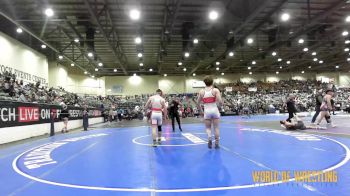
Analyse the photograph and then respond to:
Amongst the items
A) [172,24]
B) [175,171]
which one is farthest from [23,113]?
[172,24]

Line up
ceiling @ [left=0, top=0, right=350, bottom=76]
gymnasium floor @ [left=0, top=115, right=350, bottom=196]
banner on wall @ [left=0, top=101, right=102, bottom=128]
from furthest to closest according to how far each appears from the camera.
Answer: ceiling @ [left=0, top=0, right=350, bottom=76]
banner on wall @ [left=0, top=101, right=102, bottom=128]
gymnasium floor @ [left=0, top=115, right=350, bottom=196]

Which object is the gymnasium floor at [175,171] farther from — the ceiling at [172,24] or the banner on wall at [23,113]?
the ceiling at [172,24]

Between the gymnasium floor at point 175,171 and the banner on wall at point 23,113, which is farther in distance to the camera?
the banner on wall at point 23,113

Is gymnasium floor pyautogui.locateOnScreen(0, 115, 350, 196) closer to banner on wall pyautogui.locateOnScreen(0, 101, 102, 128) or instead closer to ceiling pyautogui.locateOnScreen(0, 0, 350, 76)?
banner on wall pyautogui.locateOnScreen(0, 101, 102, 128)

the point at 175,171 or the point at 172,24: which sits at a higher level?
the point at 172,24

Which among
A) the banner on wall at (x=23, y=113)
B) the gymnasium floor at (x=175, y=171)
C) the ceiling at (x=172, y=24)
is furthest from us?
the ceiling at (x=172, y=24)

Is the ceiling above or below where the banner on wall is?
above

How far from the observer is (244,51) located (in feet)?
120

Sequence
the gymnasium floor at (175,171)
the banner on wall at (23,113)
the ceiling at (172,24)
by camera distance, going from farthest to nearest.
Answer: the ceiling at (172,24) → the banner on wall at (23,113) → the gymnasium floor at (175,171)

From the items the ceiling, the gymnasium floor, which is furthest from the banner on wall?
the ceiling

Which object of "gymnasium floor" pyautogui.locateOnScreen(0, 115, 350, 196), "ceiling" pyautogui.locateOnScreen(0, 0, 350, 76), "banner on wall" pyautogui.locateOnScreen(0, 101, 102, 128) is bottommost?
"gymnasium floor" pyautogui.locateOnScreen(0, 115, 350, 196)

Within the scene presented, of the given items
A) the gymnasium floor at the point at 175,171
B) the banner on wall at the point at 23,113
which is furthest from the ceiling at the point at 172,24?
the gymnasium floor at the point at 175,171

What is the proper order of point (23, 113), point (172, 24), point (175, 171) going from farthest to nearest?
point (172, 24) → point (23, 113) → point (175, 171)

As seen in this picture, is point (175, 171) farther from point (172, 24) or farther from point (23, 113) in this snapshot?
point (172, 24)
